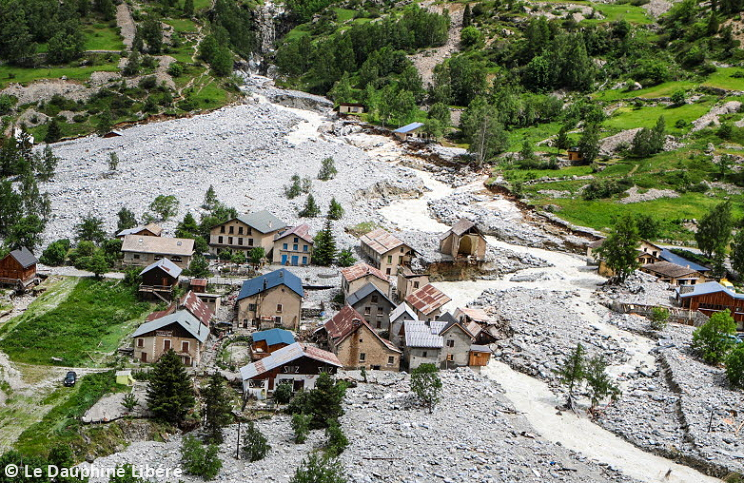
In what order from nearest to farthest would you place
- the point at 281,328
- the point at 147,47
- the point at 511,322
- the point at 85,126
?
the point at 281,328 → the point at 511,322 → the point at 85,126 → the point at 147,47

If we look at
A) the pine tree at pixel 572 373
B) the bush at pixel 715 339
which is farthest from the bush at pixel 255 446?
the bush at pixel 715 339

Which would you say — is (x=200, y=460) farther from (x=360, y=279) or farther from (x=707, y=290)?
(x=707, y=290)

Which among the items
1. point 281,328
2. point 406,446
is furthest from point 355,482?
point 281,328

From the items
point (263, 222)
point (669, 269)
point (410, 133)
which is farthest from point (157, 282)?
point (410, 133)

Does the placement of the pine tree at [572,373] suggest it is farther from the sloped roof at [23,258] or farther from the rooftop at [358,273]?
the sloped roof at [23,258]

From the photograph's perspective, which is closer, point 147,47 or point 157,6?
point 147,47

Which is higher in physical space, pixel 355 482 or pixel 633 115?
pixel 633 115

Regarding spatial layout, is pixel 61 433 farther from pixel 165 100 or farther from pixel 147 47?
pixel 147 47
